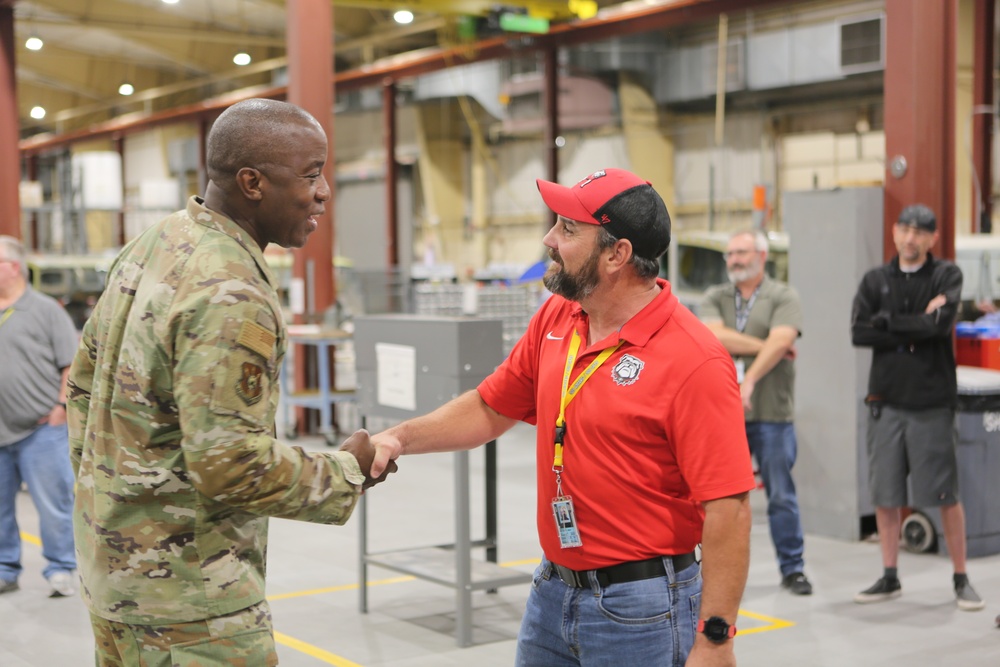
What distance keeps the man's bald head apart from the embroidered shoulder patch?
1.11 feet

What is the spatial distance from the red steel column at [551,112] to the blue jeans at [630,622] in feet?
58.2

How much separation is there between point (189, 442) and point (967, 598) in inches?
211

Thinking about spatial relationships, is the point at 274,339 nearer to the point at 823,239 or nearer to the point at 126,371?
the point at 126,371

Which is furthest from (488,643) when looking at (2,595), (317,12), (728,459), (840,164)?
(840,164)

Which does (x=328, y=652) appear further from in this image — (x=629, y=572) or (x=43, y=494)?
(x=629, y=572)

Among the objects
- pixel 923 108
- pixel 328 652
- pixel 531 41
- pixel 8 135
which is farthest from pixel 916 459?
pixel 531 41

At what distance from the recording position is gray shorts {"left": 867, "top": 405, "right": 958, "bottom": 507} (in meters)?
6.34

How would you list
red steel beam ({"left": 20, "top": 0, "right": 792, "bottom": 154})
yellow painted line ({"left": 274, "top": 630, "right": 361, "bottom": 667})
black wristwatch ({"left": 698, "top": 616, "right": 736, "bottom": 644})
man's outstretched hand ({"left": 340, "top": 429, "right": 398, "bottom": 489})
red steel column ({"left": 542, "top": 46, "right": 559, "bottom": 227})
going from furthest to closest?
red steel column ({"left": 542, "top": 46, "right": 559, "bottom": 227}), red steel beam ({"left": 20, "top": 0, "right": 792, "bottom": 154}), yellow painted line ({"left": 274, "top": 630, "right": 361, "bottom": 667}), man's outstretched hand ({"left": 340, "top": 429, "right": 398, "bottom": 489}), black wristwatch ({"left": 698, "top": 616, "right": 736, "bottom": 644})

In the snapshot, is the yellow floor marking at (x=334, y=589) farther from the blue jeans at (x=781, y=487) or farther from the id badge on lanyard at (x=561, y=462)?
the id badge on lanyard at (x=561, y=462)

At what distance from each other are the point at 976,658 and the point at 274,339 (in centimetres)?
451

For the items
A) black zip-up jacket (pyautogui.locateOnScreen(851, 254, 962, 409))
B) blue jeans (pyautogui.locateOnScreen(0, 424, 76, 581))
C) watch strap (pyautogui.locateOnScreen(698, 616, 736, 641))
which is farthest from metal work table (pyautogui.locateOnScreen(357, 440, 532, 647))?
watch strap (pyautogui.locateOnScreen(698, 616, 736, 641))

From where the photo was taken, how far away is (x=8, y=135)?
15898 millimetres

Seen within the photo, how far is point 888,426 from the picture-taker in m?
6.51

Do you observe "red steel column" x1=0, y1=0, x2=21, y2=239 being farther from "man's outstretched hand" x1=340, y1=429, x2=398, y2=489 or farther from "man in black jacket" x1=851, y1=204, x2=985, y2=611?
"man's outstretched hand" x1=340, y1=429, x2=398, y2=489
